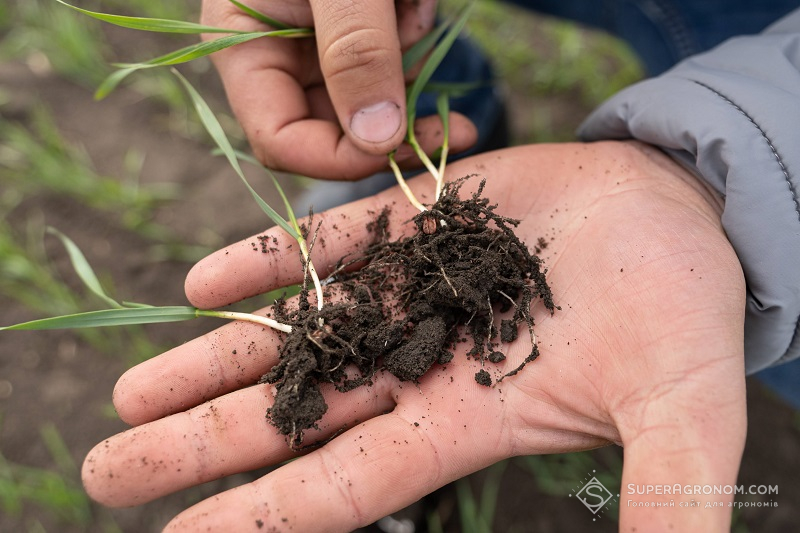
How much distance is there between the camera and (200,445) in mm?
1191

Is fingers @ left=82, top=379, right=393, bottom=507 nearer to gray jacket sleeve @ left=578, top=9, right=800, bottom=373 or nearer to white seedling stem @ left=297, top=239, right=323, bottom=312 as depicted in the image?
white seedling stem @ left=297, top=239, right=323, bottom=312

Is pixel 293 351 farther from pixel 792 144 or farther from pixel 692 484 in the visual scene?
pixel 792 144

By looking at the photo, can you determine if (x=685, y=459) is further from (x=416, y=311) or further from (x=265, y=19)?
(x=265, y=19)

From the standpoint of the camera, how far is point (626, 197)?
1.37 metres

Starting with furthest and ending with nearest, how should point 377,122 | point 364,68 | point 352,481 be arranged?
point 377,122, point 364,68, point 352,481

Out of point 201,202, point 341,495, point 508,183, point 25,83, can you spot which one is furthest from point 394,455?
point 25,83

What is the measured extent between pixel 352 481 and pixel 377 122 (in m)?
0.91

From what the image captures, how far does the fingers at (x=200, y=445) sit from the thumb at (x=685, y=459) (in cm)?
56

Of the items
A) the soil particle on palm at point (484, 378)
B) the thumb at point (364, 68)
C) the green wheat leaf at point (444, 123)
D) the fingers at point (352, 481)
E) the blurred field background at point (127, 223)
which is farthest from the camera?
the blurred field background at point (127, 223)

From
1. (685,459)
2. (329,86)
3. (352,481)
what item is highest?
(329,86)

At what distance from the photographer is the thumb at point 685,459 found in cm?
91

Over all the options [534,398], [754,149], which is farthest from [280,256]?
[754,149]

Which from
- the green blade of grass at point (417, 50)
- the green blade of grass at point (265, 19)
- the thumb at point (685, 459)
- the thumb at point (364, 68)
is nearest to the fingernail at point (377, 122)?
the thumb at point (364, 68)

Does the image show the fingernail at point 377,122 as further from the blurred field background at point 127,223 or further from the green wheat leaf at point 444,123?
the blurred field background at point 127,223
